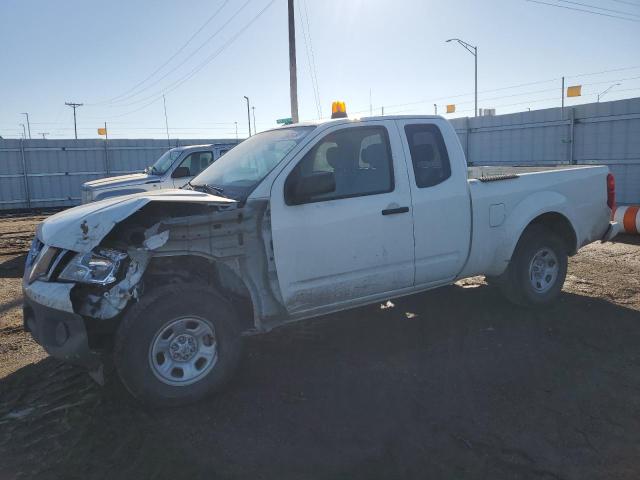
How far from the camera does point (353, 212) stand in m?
4.38

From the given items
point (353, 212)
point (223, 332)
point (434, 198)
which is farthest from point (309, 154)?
point (223, 332)

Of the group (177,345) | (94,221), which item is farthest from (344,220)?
(94,221)

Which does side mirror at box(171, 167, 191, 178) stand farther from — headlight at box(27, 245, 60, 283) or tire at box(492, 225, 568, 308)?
tire at box(492, 225, 568, 308)

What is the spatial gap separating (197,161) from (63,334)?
7.48 meters

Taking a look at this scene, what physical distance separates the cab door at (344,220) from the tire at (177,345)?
566 millimetres

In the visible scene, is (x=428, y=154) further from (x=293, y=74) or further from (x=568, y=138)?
(x=293, y=74)

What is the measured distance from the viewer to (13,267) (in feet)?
29.8

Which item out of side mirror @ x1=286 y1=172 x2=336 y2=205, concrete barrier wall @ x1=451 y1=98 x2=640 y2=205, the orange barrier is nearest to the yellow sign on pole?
concrete barrier wall @ x1=451 y1=98 x2=640 y2=205

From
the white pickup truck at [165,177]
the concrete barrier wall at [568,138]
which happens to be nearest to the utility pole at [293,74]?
the concrete barrier wall at [568,138]

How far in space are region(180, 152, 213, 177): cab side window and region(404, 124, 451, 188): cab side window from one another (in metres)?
6.36

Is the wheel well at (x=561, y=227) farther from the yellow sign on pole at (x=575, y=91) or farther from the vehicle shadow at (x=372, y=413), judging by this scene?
the yellow sign on pole at (x=575, y=91)

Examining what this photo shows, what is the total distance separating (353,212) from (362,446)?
6.00 feet

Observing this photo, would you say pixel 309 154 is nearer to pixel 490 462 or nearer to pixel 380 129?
pixel 380 129

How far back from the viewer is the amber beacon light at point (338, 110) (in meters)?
4.95
